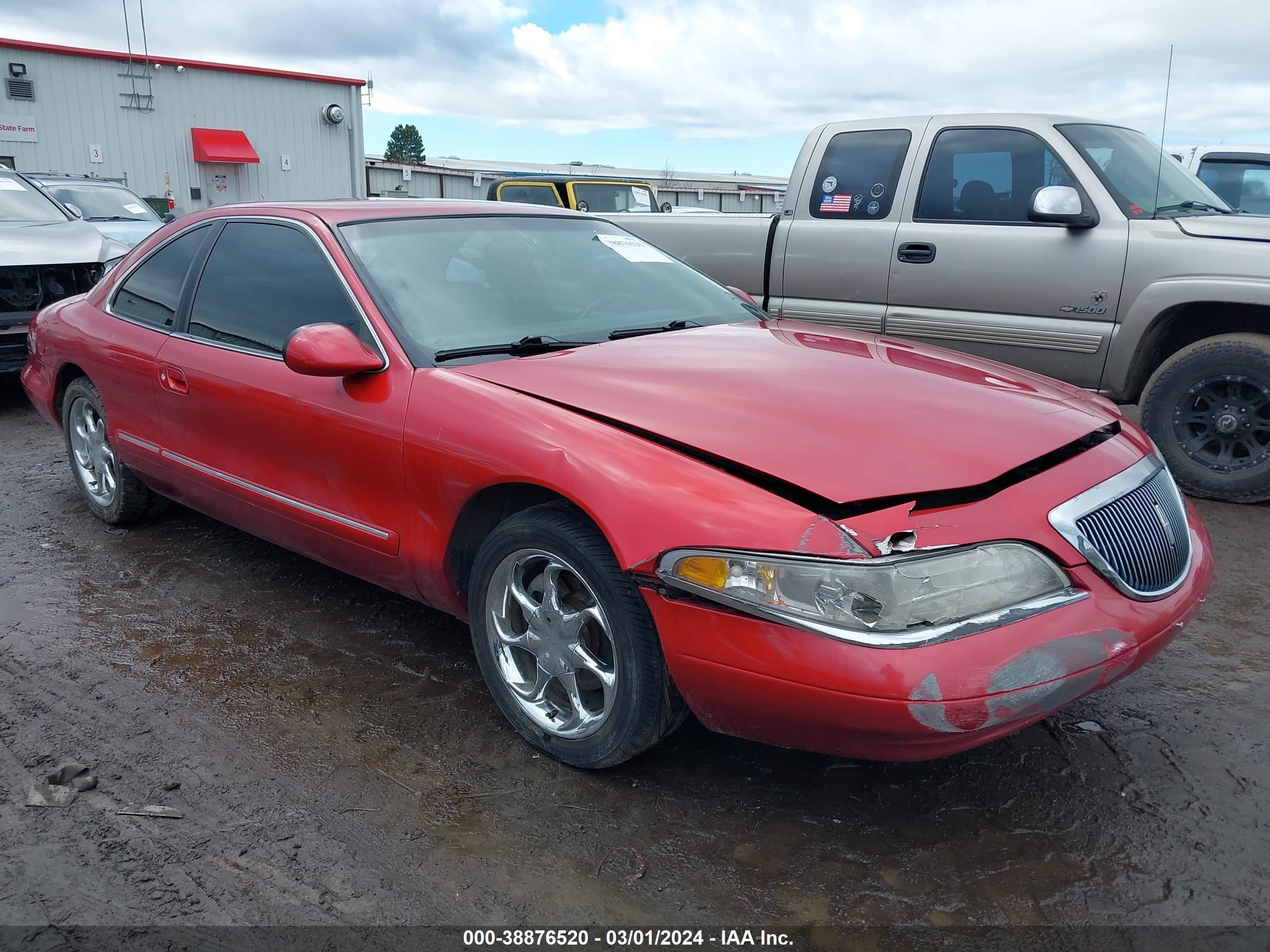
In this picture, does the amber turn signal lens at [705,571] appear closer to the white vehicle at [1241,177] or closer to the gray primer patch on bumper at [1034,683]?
the gray primer patch on bumper at [1034,683]

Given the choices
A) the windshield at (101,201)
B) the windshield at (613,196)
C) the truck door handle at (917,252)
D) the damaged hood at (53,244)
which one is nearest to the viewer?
the truck door handle at (917,252)

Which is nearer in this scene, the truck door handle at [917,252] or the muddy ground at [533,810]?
the muddy ground at [533,810]

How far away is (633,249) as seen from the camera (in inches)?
160

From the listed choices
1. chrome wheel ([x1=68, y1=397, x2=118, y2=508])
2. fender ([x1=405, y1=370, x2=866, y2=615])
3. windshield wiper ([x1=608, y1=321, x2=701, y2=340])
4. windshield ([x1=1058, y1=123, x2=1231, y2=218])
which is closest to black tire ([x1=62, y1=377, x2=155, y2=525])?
chrome wheel ([x1=68, y1=397, x2=118, y2=508])

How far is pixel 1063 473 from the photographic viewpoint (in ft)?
7.97

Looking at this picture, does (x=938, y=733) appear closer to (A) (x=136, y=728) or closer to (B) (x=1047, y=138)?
(A) (x=136, y=728)

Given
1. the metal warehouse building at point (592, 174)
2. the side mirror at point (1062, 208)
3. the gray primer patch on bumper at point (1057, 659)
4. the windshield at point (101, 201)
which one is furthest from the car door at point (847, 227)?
the metal warehouse building at point (592, 174)

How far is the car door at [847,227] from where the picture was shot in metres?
5.88

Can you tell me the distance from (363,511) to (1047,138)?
4.32 metres

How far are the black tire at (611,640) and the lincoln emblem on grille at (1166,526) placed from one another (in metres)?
1.31

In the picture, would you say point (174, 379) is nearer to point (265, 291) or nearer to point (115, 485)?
point (265, 291)

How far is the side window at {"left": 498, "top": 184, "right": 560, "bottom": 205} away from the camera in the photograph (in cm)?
1365

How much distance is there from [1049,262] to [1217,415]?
3.69 ft

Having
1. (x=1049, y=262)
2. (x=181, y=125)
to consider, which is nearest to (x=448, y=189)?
(x=181, y=125)
